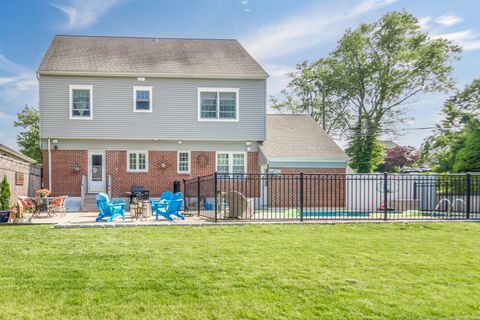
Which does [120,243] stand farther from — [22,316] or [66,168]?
[66,168]

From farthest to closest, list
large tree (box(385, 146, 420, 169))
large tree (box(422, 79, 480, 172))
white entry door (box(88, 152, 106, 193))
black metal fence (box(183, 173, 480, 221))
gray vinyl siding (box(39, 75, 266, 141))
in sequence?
1. large tree (box(385, 146, 420, 169))
2. large tree (box(422, 79, 480, 172))
3. white entry door (box(88, 152, 106, 193))
4. gray vinyl siding (box(39, 75, 266, 141))
5. black metal fence (box(183, 173, 480, 221))

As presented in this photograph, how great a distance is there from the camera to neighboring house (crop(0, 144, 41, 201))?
14.0 meters

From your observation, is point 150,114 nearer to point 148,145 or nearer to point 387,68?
point 148,145

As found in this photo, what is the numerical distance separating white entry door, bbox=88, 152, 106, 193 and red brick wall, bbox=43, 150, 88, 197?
13.5 inches

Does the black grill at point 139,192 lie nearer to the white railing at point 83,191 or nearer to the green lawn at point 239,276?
the white railing at point 83,191

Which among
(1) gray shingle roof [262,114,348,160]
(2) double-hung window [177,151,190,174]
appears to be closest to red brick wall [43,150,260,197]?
(2) double-hung window [177,151,190,174]

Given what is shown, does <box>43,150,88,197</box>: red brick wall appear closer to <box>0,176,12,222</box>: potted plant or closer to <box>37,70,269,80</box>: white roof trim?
<box>37,70,269,80</box>: white roof trim

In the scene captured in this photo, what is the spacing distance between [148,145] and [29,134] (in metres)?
25.8

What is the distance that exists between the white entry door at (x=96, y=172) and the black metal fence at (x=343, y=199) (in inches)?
169

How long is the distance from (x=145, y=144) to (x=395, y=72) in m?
22.3

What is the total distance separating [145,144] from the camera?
18219mm

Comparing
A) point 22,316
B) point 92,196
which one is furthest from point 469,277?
point 92,196

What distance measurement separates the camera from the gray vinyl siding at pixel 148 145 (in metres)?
17.8

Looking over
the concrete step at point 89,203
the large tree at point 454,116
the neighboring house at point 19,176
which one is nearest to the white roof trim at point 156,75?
the neighboring house at point 19,176
